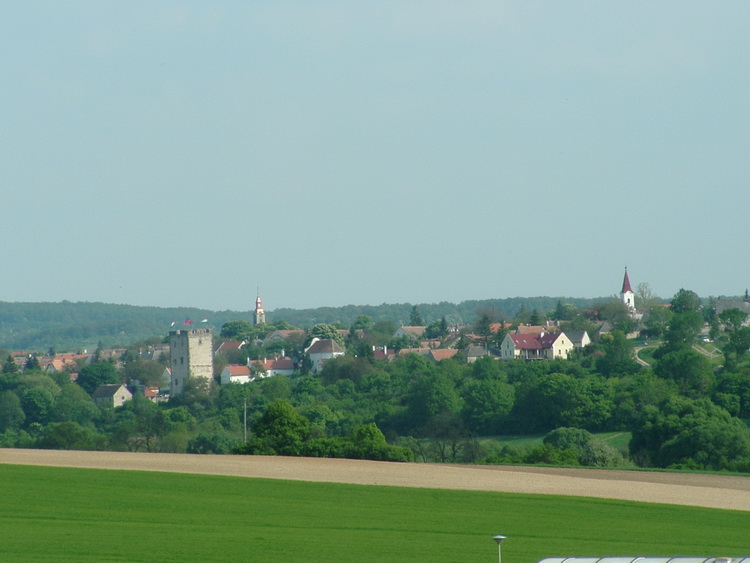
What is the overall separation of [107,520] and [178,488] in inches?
294

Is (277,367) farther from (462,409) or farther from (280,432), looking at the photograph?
(280,432)

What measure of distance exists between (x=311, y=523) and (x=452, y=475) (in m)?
15.6

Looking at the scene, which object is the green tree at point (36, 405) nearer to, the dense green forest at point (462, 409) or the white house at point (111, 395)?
the dense green forest at point (462, 409)

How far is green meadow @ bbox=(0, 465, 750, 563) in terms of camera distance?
81.7 feet

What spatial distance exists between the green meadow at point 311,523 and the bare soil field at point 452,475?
246cm

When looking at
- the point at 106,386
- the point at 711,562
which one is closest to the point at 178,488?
the point at 711,562

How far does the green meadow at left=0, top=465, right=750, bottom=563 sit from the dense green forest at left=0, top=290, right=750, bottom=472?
61.5 feet

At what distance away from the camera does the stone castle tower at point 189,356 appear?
566 ft

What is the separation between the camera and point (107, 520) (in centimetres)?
2934

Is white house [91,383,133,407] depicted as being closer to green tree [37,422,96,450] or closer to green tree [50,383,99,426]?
green tree [50,383,99,426]

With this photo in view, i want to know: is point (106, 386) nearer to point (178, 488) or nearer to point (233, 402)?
point (233, 402)

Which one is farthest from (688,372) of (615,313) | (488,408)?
(615,313)

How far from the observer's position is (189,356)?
173m

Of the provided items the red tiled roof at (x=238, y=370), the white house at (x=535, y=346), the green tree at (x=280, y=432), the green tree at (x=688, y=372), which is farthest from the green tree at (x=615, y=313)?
the green tree at (x=280, y=432)
